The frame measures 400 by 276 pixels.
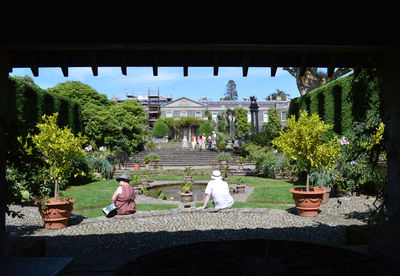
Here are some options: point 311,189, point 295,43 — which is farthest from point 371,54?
point 311,189

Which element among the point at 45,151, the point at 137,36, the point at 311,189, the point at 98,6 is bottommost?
the point at 311,189

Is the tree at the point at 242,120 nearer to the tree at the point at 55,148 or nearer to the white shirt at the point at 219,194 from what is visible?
the white shirt at the point at 219,194

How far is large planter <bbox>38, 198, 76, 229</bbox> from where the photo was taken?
627 centimetres

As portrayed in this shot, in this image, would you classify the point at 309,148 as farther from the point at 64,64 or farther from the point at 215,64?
the point at 64,64

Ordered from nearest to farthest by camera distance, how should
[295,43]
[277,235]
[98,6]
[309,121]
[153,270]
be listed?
1. [153,270]
2. [98,6]
3. [295,43]
4. [277,235]
5. [309,121]

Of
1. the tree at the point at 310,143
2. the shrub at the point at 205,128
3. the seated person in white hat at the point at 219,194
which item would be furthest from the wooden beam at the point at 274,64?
A: the shrub at the point at 205,128

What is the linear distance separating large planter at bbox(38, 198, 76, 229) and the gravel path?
6.9 inches

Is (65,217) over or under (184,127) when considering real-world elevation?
under

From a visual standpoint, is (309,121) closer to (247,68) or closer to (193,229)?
(193,229)

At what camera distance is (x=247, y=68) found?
3309 millimetres

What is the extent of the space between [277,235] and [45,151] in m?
5.19

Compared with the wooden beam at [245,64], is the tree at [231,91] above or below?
above

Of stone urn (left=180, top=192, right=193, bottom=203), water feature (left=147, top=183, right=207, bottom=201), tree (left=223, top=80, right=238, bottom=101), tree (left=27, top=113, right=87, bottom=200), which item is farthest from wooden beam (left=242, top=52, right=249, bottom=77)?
tree (left=223, top=80, right=238, bottom=101)

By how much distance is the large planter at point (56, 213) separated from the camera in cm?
627
